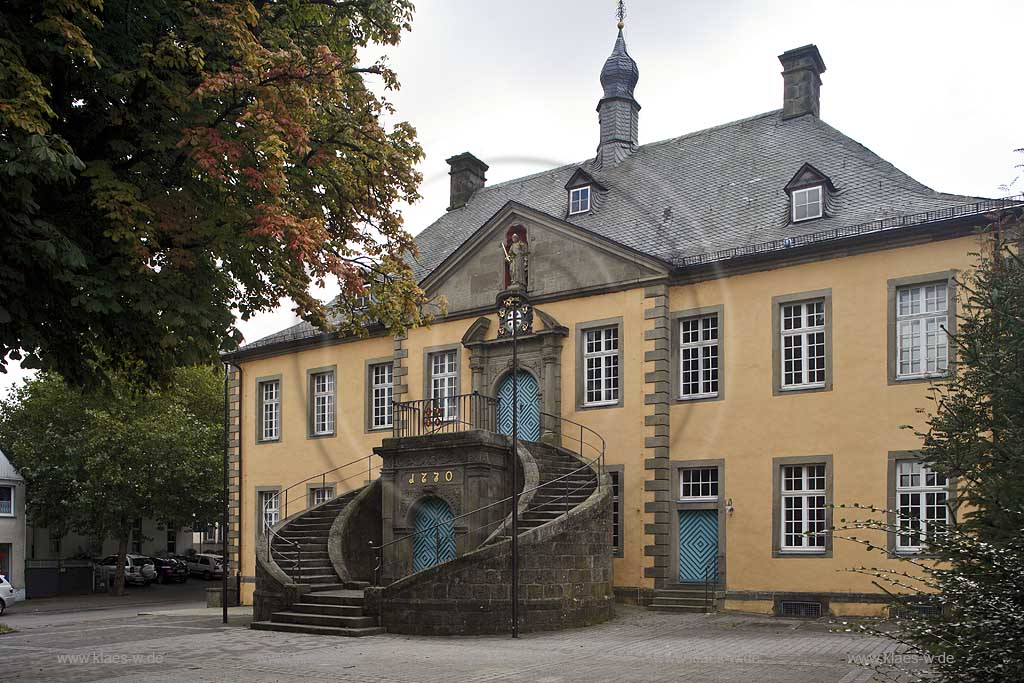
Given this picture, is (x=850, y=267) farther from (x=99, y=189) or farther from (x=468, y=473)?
(x=99, y=189)

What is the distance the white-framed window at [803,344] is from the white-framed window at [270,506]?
51.3ft

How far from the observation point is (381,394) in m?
28.3

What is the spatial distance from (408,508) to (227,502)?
1180 centimetres

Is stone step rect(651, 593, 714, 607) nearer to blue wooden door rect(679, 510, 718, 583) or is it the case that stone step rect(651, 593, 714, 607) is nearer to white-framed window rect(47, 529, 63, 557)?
blue wooden door rect(679, 510, 718, 583)

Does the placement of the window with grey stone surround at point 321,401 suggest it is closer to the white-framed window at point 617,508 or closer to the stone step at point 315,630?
the white-framed window at point 617,508

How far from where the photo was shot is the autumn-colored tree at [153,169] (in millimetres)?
9969

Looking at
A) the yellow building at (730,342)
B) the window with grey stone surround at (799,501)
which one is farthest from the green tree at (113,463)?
the window with grey stone surround at (799,501)

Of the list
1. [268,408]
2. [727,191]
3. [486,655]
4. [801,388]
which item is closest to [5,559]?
[268,408]

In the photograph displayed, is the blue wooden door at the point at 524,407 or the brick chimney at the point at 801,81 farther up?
the brick chimney at the point at 801,81

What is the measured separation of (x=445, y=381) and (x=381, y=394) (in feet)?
8.97

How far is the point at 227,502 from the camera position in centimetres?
3125

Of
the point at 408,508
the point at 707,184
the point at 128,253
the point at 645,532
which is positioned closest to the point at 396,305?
the point at 128,253

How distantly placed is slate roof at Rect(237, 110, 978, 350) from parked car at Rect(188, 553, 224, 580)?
955 inches

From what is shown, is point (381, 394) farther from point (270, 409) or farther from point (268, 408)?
point (268, 408)
